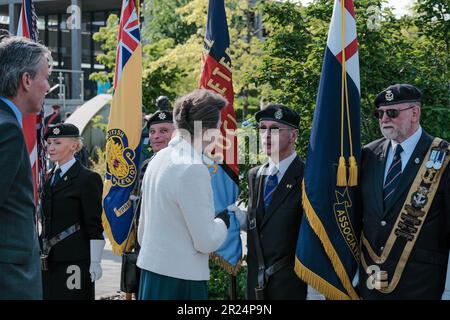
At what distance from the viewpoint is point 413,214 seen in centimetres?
384

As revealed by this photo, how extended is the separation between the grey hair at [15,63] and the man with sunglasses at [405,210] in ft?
6.93

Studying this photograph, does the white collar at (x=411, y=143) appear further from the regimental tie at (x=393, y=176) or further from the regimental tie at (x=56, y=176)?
the regimental tie at (x=56, y=176)

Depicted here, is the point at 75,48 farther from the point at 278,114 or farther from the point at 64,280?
the point at 278,114

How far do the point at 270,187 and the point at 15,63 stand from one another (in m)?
2.03

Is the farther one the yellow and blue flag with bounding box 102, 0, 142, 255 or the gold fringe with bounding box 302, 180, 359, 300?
the yellow and blue flag with bounding box 102, 0, 142, 255

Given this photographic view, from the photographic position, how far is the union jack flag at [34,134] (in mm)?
5690

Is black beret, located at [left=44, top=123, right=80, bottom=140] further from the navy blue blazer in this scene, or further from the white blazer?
the navy blue blazer

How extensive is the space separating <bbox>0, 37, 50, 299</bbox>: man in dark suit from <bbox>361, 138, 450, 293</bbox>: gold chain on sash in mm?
2052

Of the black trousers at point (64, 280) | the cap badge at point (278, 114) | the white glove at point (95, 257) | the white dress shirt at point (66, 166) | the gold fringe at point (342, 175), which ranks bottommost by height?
the black trousers at point (64, 280)

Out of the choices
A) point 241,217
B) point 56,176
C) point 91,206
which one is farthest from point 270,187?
point 56,176

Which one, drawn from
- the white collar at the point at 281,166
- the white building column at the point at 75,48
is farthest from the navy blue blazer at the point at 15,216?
the white building column at the point at 75,48

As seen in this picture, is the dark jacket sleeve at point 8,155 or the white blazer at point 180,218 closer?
the dark jacket sleeve at point 8,155

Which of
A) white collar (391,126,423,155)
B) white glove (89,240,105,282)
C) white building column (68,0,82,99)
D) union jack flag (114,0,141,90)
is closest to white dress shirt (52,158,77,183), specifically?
white glove (89,240,105,282)

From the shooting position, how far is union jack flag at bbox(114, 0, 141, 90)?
21.1ft
